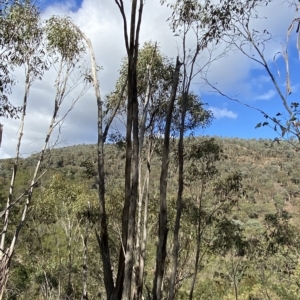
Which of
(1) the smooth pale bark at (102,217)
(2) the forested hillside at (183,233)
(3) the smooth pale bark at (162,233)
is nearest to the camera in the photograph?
(1) the smooth pale bark at (102,217)

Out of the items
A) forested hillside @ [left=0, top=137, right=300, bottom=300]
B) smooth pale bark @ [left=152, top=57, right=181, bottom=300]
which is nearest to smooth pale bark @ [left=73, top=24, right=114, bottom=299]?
smooth pale bark @ [left=152, top=57, right=181, bottom=300]

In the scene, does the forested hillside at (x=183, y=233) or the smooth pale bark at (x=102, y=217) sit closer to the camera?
the smooth pale bark at (x=102, y=217)

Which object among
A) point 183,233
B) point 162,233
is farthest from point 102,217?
point 183,233

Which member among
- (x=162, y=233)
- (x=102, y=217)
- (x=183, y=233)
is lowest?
(x=183, y=233)

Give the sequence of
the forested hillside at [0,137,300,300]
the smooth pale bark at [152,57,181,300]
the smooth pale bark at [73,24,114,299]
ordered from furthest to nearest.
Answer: the forested hillside at [0,137,300,300], the smooth pale bark at [152,57,181,300], the smooth pale bark at [73,24,114,299]

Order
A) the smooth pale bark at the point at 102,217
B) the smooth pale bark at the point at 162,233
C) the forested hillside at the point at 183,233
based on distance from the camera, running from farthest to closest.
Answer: the forested hillside at the point at 183,233 → the smooth pale bark at the point at 162,233 → the smooth pale bark at the point at 102,217

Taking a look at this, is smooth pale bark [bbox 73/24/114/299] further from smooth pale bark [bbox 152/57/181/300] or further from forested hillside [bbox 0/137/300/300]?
→ forested hillside [bbox 0/137/300/300]

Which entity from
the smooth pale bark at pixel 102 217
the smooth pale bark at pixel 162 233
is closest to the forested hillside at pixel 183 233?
the smooth pale bark at pixel 162 233

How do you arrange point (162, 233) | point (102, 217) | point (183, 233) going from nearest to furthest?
point (102, 217)
point (162, 233)
point (183, 233)

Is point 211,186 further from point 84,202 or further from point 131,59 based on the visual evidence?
point 131,59

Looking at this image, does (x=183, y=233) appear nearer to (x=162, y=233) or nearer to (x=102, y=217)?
(x=162, y=233)

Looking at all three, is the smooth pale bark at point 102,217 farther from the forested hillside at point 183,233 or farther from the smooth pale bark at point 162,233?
the forested hillside at point 183,233

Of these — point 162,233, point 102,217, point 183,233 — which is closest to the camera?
point 102,217

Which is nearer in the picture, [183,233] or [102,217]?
[102,217]
